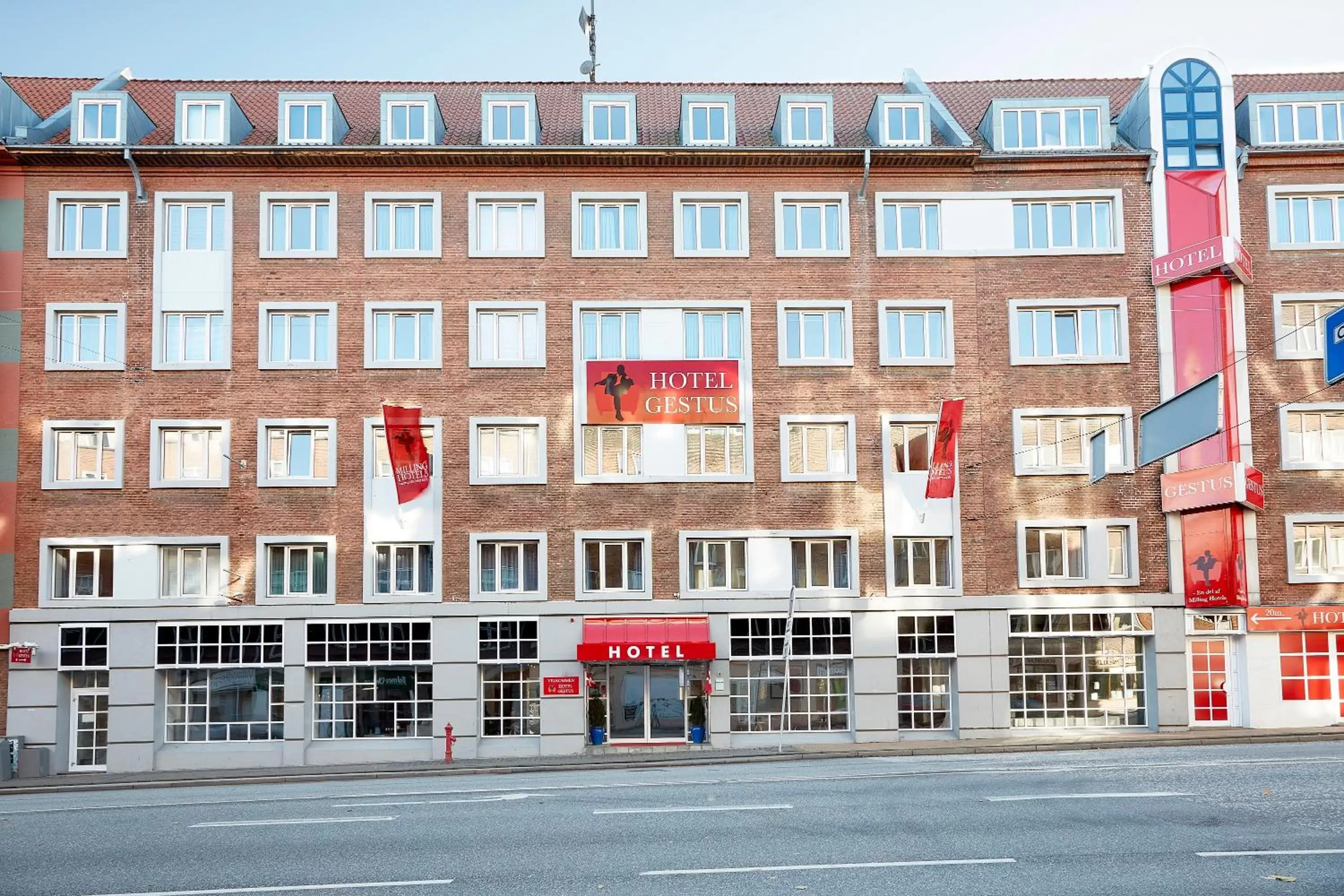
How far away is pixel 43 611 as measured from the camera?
105ft

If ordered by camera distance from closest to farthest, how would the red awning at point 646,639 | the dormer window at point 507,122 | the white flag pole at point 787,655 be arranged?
the white flag pole at point 787,655, the red awning at point 646,639, the dormer window at point 507,122

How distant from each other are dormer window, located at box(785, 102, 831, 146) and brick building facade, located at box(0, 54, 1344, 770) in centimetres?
73

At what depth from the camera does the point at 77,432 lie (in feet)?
108

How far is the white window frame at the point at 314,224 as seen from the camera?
33469mm

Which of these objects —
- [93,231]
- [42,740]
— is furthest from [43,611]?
[93,231]

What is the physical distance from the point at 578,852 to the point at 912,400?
836 inches

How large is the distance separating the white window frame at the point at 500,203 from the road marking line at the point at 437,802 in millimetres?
16955

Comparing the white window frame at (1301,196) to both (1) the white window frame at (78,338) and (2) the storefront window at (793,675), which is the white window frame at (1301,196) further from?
(1) the white window frame at (78,338)

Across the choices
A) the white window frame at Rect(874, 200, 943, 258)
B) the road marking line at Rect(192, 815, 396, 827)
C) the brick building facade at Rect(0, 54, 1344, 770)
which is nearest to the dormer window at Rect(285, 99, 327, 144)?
the brick building facade at Rect(0, 54, 1344, 770)

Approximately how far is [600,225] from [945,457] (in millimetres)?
11315

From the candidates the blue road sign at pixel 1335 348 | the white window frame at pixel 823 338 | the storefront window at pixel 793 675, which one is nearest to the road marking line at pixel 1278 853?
the blue road sign at pixel 1335 348

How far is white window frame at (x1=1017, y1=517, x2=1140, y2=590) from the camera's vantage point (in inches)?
1314

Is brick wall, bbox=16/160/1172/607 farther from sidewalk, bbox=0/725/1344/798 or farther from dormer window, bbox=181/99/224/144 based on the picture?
sidewalk, bbox=0/725/1344/798

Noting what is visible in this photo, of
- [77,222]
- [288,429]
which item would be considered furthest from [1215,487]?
[77,222]
